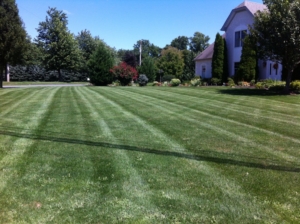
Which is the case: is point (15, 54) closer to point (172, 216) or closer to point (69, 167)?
point (69, 167)

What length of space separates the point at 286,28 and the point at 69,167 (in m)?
13.3

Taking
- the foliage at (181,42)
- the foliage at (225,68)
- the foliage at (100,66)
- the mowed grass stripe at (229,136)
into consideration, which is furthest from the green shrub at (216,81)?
the foliage at (181,42)

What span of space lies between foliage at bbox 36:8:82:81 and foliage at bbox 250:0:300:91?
34356 millimetres

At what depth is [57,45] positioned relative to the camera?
143ft

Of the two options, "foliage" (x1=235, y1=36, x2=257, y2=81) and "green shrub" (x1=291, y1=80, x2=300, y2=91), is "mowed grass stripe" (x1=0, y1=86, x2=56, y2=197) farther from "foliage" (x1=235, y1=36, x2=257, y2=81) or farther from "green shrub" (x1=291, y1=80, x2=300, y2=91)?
"foliage" (x1=235, y1=36, x2=257, y2=81)

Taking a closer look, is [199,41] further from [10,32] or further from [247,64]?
[10,32]

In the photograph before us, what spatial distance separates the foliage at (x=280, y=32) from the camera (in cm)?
1367

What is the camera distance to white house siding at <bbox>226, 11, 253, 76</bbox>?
2386 centimetres

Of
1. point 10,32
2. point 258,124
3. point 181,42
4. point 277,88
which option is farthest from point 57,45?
point 181,42

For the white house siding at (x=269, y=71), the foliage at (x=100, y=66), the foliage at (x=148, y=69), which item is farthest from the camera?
the foliage at (x=148, y=69)

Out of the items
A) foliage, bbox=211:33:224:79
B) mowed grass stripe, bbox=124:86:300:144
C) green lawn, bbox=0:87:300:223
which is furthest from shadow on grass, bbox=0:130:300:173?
foliage, bbox=211:33:224:79

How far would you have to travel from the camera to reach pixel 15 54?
22891mm

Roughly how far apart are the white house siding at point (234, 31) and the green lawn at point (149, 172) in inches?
740

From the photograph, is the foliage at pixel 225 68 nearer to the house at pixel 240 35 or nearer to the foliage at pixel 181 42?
the house at pixel 240 35
